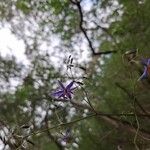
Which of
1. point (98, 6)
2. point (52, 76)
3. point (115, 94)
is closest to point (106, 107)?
point (115, 94)

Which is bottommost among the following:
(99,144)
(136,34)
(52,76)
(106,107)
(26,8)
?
(99,144)

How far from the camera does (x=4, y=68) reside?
29.5 feet

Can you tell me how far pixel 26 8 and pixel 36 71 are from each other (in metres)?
1.62

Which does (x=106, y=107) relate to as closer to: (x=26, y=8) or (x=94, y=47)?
(x=94, y=47)

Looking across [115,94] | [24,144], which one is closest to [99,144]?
[115,94]

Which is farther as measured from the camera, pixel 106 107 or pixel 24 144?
pixel 106 107

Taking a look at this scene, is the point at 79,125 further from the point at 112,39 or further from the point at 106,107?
the point at 112,39

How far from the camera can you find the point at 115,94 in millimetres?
8305

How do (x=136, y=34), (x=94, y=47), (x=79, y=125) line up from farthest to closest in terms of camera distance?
(x=94, y=47), (x=79, y=125), (x=136, y=34)

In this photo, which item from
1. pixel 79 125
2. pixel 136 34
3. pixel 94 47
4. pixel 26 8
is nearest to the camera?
pixel 26 8

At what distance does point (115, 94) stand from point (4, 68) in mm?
2015

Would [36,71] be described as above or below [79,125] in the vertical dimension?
above

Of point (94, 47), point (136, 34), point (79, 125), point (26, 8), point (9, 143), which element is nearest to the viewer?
point (9, 143)

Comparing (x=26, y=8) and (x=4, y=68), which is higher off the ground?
(x=26, y=8)
